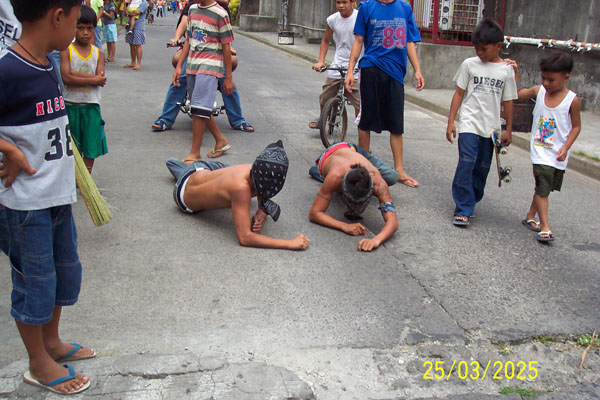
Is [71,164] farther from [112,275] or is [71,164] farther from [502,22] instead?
[502,22]

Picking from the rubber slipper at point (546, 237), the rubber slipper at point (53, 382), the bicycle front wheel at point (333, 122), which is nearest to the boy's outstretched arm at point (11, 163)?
the rubber slipper at point (53, 382)

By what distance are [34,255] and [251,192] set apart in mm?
1998

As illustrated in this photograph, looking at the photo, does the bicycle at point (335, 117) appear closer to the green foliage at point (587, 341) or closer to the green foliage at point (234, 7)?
the green foliage at point (587, 341)

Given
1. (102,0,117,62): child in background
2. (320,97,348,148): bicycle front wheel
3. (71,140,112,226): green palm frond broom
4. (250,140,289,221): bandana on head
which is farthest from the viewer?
(102,0,117,62): child in background

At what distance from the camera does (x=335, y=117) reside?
7344 mm

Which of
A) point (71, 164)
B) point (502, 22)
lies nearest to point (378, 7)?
point (71, 164)

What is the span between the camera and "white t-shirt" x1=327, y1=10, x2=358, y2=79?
7.27 m

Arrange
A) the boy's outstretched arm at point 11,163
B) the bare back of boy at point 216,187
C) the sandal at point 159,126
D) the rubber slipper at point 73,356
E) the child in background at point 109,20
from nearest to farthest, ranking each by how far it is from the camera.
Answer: the boy's outstretched arm at point 11,163
the rubber slipper at point 73,356
the bare back of boy at point 216,187
the sandal at point 159,126
the child in background at point 109,20

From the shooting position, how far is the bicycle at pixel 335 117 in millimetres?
7141

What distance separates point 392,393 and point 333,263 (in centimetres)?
138

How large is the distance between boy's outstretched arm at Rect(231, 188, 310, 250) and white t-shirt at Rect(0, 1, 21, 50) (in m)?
1.67

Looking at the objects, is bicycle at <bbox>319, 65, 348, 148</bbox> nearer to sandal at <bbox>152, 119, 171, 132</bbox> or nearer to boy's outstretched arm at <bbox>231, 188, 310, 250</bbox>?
sandal at <bbox>152, 119, 171, 132</bbox>

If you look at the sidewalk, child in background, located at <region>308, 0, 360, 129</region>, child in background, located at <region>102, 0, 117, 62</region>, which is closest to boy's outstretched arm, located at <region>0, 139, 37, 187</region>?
child in background, located at <region>308, 0, 360, 129</region>
